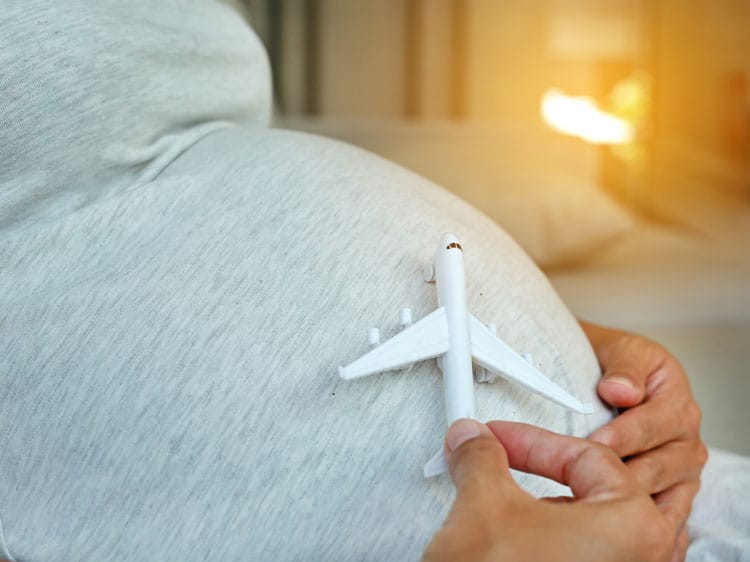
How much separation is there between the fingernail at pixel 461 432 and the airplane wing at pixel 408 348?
4cm

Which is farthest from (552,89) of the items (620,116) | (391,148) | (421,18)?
(391,148)

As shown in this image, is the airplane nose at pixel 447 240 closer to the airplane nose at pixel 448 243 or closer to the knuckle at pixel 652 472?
the airplane nose at pixel 448 243

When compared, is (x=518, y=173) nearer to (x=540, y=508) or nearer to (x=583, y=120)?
(x=583, y=120)

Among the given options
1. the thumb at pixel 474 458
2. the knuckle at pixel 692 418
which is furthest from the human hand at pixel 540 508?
the knuckle at pixel 692 418

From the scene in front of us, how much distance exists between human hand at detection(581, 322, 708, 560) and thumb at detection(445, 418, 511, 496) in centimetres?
15

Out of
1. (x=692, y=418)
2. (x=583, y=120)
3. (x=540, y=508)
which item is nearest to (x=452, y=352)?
(x=540, y=508)

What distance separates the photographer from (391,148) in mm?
1755

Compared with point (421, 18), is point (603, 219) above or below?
below

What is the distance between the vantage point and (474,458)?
0.32 meters

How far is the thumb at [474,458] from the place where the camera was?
0.31 meters

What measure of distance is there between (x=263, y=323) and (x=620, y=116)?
1759 millimetres

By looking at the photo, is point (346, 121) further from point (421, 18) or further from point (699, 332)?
point (699, 332)

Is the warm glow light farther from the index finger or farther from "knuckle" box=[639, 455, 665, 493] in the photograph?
the index finger

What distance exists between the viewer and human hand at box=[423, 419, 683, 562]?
0.29 meters
